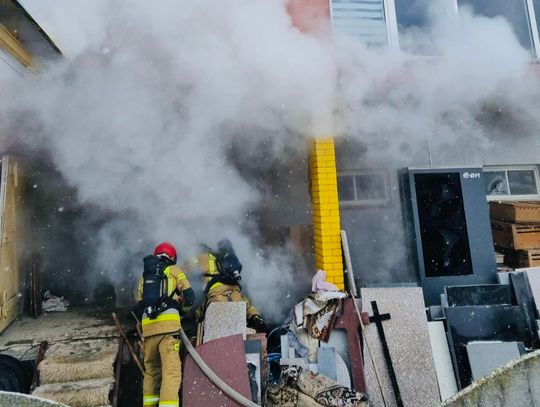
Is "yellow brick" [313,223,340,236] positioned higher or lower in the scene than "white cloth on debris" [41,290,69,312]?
higher

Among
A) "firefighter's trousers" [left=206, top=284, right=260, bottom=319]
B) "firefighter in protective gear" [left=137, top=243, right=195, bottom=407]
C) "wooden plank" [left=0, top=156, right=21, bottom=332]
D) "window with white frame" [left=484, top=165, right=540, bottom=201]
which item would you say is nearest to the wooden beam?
"wooden plank" [left=0, top=156, right=21, bottom=332]

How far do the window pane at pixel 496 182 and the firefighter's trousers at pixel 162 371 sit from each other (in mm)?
Result: 5614

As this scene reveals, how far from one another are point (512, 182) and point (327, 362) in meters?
4.81

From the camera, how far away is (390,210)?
5992 mm

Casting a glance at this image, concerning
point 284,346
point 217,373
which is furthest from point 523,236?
point 217,373

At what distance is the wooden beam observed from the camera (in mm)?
3576

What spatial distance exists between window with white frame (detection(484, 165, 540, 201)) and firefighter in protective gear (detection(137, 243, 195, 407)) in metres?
5.45

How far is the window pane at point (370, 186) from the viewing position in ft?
19.8

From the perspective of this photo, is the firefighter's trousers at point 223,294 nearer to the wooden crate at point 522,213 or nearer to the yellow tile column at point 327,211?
the yellow tile column at point 327,211

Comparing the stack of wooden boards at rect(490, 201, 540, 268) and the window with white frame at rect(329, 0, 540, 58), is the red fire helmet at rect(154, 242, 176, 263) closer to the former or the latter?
the window with white frame at rect(329, 0, 540, 58)

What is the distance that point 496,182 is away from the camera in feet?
20.7

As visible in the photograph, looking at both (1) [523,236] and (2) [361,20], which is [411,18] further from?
(1) [523,236]

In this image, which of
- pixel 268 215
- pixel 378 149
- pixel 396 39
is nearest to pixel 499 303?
pixel 378 149

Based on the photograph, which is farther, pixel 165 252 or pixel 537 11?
pixel 537 11
